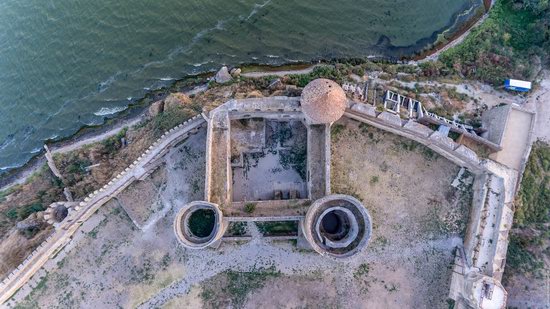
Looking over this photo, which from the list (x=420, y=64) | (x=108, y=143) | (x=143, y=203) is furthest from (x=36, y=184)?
(x=420, y=64)

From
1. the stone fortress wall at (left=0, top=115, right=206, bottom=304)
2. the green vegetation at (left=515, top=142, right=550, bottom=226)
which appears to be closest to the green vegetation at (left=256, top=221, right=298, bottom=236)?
the stone fortress wall at (left=0, top=115, right=206, bottom=304)

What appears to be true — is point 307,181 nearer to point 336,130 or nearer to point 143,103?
point 336,130

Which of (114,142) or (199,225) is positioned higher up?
(114,142)

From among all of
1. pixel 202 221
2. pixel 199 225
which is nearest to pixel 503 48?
pixel 202 221

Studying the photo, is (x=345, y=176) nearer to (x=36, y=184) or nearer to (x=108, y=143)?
(x=108, y=143)

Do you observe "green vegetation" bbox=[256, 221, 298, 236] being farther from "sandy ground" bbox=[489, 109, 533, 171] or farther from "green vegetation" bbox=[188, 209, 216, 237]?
"sandy ground" bbox=[489, 109, 533, 171]

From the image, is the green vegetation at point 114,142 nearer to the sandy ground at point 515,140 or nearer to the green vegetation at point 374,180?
the green vegetation at point 374,180
